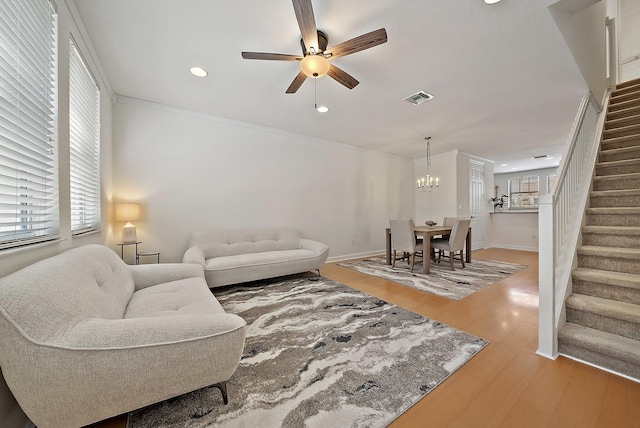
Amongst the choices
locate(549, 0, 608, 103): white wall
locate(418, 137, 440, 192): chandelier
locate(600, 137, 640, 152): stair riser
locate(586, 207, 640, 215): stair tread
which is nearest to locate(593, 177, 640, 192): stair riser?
locate(586, 207, 640, 215): stair tread

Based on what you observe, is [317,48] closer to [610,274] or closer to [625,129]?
[610,274]

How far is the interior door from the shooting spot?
6215 mm

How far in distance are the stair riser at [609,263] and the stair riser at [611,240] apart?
0.22m

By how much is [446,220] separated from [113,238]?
5793mm

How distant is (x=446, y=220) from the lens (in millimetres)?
5176

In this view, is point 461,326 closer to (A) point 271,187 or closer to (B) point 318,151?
(A) point 271,187

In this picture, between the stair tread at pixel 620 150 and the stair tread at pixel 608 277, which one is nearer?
the stair tread at pixel 608 277

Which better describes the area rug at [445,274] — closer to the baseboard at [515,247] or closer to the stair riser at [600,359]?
the stair riser at [600,359]

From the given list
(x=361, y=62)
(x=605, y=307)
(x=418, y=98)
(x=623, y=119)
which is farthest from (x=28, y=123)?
(x=623, y=119)

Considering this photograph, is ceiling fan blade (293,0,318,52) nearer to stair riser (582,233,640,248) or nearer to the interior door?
stair riser (582,233,640,248)

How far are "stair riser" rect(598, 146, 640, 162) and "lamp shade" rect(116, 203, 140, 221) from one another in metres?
5.74

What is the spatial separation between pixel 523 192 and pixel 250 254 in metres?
9.53

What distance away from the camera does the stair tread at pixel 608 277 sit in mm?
1746

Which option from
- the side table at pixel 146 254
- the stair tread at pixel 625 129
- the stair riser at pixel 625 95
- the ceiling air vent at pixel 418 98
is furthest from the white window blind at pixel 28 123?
the stair riser at pixel 625 95
